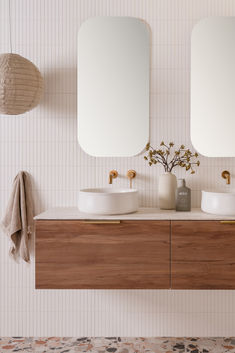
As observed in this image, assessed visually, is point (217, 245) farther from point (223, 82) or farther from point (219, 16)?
point (219, 16)

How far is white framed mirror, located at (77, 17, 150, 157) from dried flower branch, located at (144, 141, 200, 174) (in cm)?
10

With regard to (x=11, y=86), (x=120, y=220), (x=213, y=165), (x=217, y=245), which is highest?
(x=11, y=86)

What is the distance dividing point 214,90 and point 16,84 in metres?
1.27

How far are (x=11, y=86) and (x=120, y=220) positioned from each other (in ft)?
3.17

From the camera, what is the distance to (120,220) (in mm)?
1881

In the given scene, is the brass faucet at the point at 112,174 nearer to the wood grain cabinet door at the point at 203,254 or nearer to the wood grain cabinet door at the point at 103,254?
the wood grain cabinet door at the point at 103,254

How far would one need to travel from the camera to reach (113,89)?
7.53ft

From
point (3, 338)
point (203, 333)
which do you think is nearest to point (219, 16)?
point (203, 333)

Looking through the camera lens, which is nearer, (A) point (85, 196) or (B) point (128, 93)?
(A) point (85, 196)

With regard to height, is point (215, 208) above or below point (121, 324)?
above

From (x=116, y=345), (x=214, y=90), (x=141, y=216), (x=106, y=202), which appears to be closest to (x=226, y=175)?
(x=214, y=90)

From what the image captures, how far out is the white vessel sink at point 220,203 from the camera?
6.24 ft

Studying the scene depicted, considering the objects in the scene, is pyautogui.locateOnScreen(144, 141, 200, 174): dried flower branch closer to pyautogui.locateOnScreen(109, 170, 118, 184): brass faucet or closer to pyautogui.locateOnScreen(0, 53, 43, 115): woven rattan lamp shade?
pyautogui.locateOnScreen(109, 170, 118, 184): brass faucet

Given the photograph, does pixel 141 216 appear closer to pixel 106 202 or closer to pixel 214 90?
pixel 106 202
